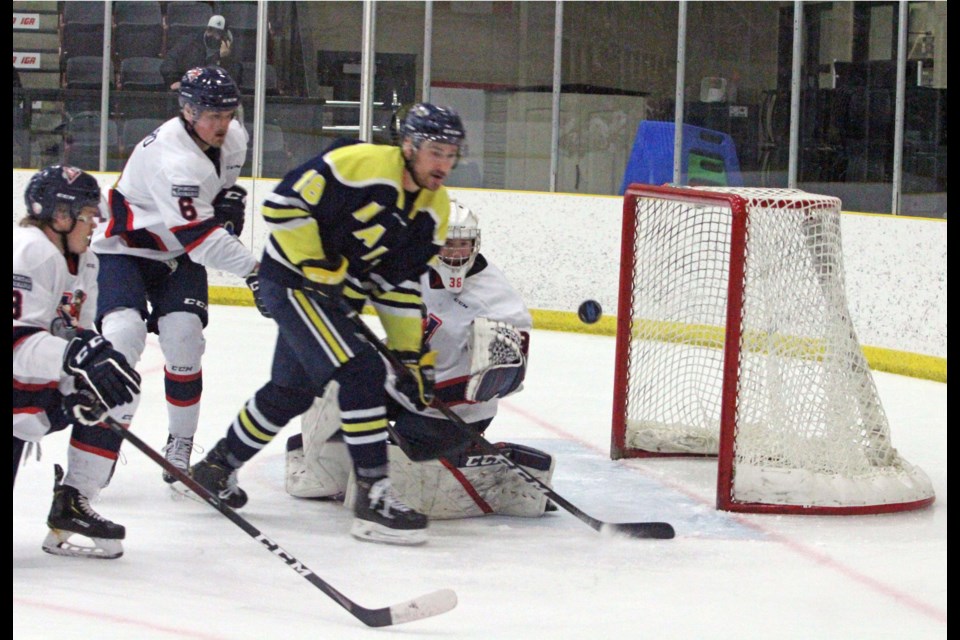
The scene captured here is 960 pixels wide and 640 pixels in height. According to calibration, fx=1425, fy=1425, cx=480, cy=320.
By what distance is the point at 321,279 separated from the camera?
2879mm

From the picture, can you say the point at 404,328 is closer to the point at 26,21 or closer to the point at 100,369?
the point at 100,369

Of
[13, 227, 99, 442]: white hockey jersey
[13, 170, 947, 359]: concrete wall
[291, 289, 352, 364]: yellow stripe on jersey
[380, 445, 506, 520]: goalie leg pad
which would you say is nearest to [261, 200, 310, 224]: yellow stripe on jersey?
[291, 289, 352, 364]: yellow stripe on jersey

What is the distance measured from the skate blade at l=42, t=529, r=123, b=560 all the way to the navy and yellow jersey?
63cm

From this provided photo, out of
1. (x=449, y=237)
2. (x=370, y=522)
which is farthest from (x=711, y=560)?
(x=449, y=237)

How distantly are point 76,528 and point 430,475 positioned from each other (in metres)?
0.80

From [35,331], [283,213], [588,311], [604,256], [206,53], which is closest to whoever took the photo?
[35,331]

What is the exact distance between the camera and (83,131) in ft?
25.5

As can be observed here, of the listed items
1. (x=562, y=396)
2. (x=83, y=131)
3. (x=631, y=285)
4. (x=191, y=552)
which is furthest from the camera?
(x=83, y=131)

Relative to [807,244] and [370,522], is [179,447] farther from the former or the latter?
[807,244]

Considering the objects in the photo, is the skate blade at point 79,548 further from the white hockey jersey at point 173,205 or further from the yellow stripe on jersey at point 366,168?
the yellow stripe on jersey at point 366,168

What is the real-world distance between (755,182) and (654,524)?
4296 millimetres

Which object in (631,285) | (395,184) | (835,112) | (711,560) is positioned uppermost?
(835,112)

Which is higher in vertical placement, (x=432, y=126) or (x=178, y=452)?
(x=432, y=126)

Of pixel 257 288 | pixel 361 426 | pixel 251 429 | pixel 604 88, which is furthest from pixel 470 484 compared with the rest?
pixel 604 88
